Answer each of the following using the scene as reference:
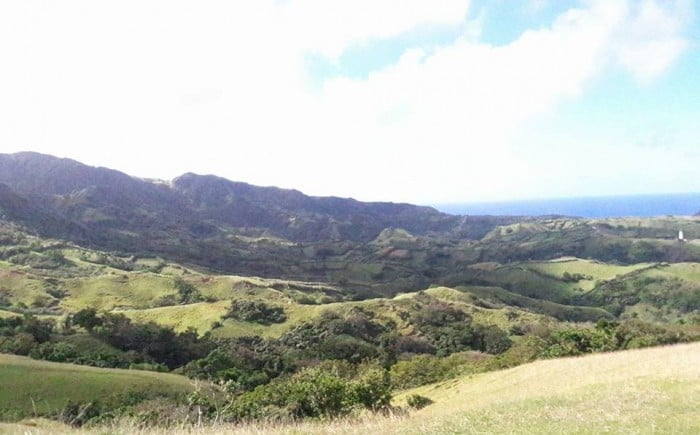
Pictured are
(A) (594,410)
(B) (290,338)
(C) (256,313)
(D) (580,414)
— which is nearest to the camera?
(D) (580,414)

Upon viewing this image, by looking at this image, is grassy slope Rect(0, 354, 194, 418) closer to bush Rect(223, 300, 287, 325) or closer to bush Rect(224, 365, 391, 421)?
bush Rect(224, 365, 391, 421)

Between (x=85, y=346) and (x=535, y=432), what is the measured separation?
75089 millimetres

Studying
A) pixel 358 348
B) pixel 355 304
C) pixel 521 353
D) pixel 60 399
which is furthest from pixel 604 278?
pixel 60 399

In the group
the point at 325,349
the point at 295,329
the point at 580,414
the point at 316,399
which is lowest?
the point at 295,329

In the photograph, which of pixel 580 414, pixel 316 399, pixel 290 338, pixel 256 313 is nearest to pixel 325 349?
pixel 290 338

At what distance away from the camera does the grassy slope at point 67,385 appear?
4569 centimetres

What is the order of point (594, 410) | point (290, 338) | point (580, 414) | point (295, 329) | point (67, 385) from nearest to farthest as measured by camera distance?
point (580, 414) → point (594, 410) → point (67, 385) → point (290, 338) → point (295, 329)

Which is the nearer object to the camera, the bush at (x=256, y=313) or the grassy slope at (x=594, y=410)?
the grassy slope at (x=594, y=410)

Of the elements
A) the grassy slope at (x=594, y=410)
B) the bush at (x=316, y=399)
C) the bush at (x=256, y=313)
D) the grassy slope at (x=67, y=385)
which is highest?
the grassy slope at (x=594, y=410)

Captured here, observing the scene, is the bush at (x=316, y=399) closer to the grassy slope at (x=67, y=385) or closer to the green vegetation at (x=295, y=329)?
the green vegetation at (x=295, y=329)

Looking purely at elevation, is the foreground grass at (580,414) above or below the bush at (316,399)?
above

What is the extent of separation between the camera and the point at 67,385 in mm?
48250

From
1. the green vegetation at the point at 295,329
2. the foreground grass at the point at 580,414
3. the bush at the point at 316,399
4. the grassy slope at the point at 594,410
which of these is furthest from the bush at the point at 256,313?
the foreground grass at the point at 580,414

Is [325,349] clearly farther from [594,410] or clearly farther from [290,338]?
[594,410]
